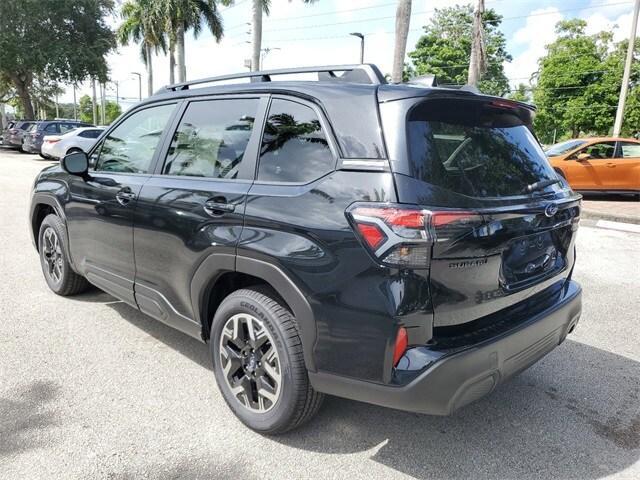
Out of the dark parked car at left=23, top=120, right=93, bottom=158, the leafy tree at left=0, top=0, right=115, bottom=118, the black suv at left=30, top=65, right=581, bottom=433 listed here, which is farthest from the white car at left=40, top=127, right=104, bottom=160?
the black suv at left=30, top=65, right=581, bottom=433

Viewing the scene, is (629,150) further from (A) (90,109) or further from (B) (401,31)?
(A) (90,109)

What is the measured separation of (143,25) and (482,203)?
32858mm

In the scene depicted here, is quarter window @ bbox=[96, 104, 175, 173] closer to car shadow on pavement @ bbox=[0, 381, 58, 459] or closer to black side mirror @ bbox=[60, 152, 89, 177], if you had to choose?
black side mirror @ bbox=[60, 152, 89, 177]

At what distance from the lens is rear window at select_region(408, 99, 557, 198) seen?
7.41ft

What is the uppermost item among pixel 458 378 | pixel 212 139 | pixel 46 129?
pixel 46 129

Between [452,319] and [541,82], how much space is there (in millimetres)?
53091

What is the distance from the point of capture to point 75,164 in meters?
3.85

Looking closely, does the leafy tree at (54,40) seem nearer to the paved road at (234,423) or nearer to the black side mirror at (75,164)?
the black side mirror at (75,164)

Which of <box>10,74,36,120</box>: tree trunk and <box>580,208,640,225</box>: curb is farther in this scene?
<box>10,74,36,120</box>: tree trunk

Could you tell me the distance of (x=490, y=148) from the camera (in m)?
2.62

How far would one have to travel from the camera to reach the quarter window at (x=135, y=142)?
3.49 metres

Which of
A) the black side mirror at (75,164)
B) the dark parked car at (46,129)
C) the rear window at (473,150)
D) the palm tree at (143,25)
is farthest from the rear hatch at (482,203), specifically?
the palm tree at (143,25)

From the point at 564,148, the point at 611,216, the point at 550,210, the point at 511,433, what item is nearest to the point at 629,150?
the point at 564,148

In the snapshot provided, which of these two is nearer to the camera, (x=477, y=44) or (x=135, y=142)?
(x=135, y=142)
